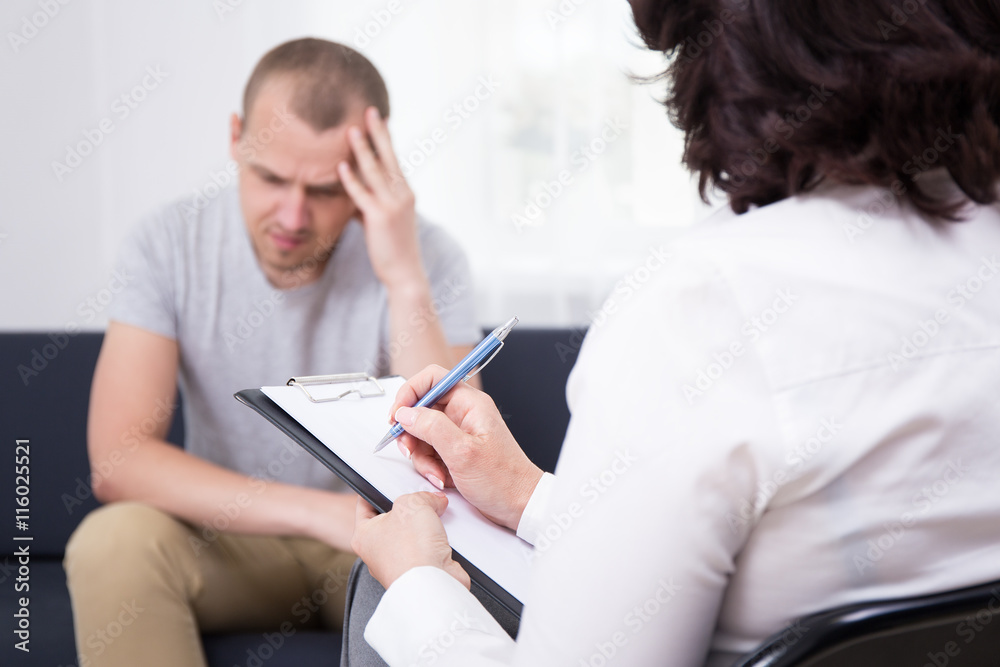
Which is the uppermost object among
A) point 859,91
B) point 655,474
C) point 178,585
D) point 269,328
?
point 859,91

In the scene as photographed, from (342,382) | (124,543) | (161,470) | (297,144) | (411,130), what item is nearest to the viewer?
(342,382)

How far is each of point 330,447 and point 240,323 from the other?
753 mm

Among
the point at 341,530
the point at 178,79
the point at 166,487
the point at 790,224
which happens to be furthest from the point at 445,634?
the point at 178,79

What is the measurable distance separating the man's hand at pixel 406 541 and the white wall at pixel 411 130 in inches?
74.3

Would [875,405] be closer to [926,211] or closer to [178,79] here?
[926,211]

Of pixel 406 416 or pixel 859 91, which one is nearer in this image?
pixel 859 91

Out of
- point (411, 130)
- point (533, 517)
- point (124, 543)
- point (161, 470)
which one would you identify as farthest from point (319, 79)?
point (411, 130)

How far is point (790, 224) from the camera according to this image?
0.48m

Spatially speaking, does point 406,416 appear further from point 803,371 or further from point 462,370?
point 803,371

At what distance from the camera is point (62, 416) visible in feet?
4.86

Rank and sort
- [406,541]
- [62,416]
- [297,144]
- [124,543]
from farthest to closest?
1. [62,416]
2. [297,144]
3. [124,543]
4. [406,541]

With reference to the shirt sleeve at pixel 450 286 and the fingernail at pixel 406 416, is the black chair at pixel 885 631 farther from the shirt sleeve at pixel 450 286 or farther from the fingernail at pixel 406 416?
the shirt sleeve at pixel 450 286

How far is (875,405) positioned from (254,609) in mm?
1016

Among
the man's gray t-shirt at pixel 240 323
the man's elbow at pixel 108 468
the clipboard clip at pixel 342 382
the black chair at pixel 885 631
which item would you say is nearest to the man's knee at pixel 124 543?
the man's elbow at pixel 108 468
